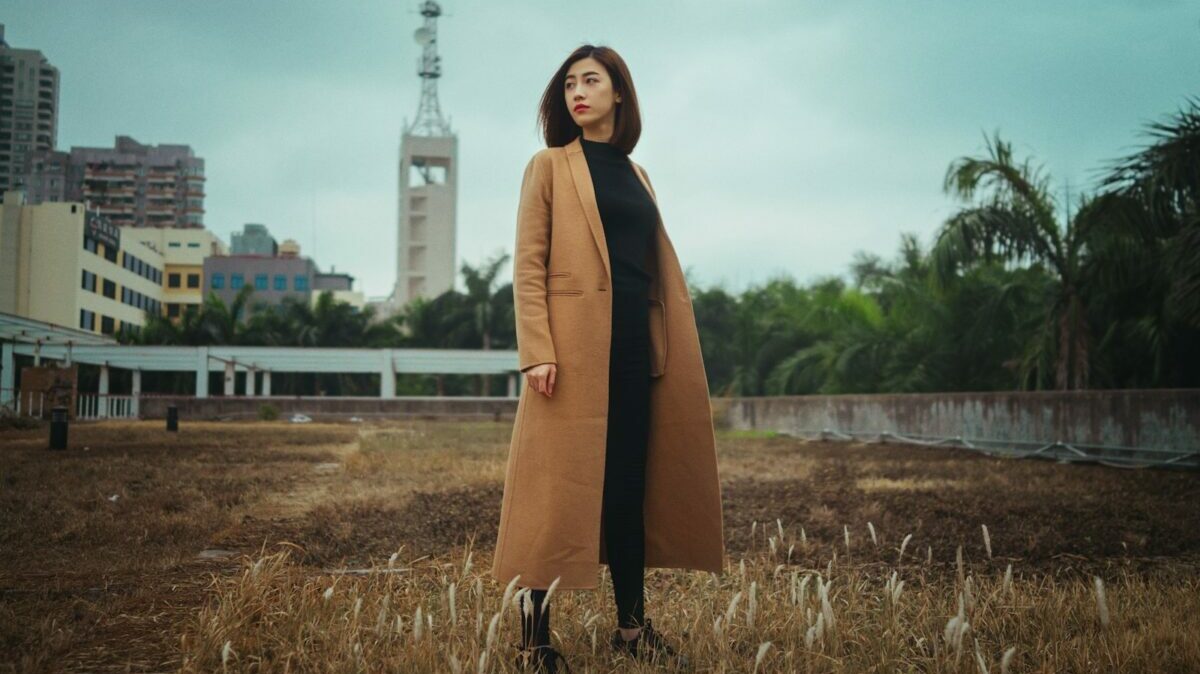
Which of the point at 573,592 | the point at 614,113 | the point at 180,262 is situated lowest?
the point at 573,592

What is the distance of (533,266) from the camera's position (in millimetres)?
2393

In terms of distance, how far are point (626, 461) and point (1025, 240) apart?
31.9ft

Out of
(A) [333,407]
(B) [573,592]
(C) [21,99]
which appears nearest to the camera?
(B) [573,592]

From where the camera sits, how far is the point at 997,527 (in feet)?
15.1

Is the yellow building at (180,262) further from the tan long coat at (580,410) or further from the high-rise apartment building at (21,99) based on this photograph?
the tan long coat at (580,410)

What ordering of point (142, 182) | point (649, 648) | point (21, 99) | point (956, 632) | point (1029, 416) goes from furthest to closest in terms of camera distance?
point (142, 182) < point (21, 99) < point (1029, 416) < point (649, 648) < point (956, 632)

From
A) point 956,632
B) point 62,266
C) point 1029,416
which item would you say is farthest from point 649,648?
point 62,266

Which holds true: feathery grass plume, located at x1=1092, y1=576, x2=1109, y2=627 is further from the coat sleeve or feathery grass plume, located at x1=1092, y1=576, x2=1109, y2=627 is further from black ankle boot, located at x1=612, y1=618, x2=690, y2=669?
the coat sleeve

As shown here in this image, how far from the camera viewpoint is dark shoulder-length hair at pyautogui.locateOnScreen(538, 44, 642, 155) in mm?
2635

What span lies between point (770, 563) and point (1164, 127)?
6.58 m

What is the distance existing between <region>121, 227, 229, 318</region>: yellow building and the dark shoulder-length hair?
241 feet

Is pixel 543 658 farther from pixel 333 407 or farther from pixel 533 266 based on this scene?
pixel 333 407

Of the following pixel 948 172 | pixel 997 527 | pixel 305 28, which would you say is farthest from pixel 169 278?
pixel 997 527

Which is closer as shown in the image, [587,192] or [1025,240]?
[587,192]
